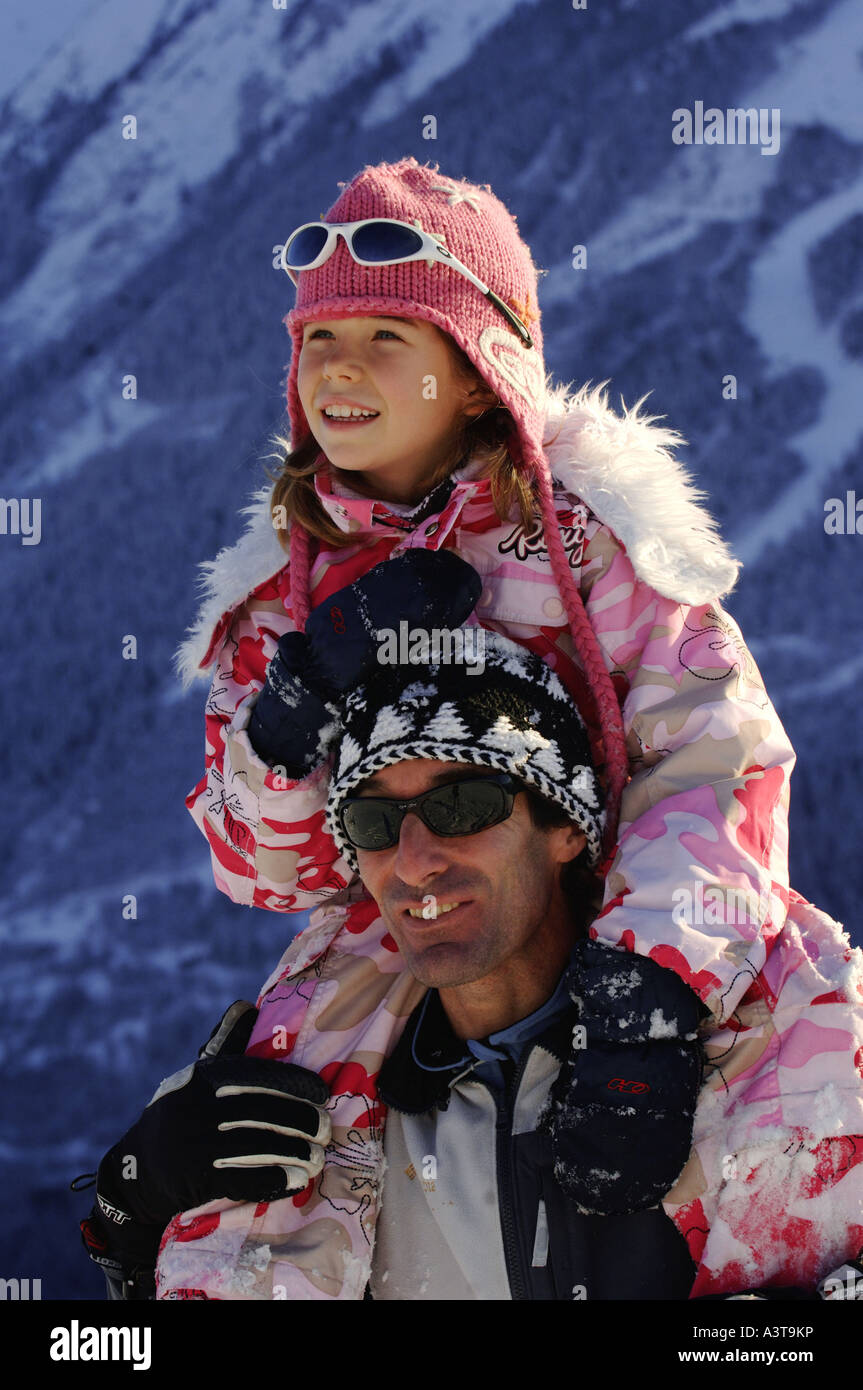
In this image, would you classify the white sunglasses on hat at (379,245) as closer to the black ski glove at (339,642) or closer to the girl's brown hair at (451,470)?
the girl's brown hair at (451,470)

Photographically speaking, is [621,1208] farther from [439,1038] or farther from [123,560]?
[123,560]

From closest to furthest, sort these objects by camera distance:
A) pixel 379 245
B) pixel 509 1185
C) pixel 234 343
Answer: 1. pixel 509 1185
2. pixel 379 245
3. pixel 234 343

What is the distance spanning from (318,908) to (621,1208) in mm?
621

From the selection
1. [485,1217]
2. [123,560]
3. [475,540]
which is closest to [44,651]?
[123,560]

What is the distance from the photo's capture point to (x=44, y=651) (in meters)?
2.73

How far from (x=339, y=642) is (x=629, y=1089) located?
58cm

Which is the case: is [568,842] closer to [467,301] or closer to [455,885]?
[455,885]

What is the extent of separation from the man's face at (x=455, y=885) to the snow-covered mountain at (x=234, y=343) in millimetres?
879

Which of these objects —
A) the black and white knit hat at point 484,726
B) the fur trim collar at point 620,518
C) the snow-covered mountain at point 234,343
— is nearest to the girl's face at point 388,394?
the fur trim collar at point 620,518

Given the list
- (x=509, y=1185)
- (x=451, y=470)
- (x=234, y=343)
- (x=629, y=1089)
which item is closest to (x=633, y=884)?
(x=629, y=1089)

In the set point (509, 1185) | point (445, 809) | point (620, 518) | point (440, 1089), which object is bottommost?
point (509, 1185)

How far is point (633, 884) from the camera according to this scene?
59.0 inches

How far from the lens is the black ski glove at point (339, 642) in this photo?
5.29ft
